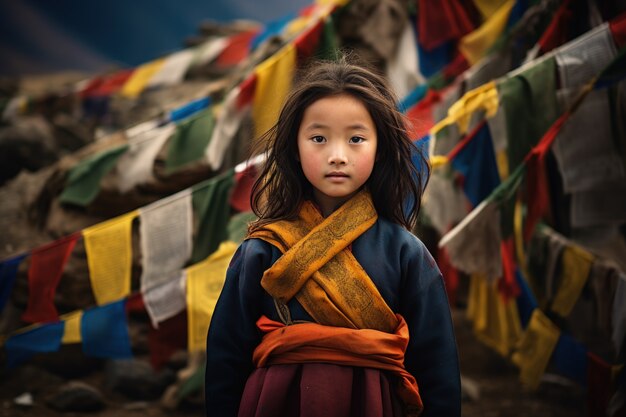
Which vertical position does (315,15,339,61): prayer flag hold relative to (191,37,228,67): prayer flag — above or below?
below

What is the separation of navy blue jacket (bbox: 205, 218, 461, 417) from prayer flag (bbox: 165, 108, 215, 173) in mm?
2243

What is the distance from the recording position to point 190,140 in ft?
11.9

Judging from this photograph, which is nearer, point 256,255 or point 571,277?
point 256,255

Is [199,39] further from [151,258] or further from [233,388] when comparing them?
[233,388]

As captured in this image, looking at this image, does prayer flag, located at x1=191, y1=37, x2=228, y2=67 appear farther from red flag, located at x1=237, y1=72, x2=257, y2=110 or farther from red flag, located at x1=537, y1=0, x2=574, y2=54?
red flag, located at x1=537, y1=0, x2=574, y2=54

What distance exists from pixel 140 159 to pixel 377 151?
2.53 m

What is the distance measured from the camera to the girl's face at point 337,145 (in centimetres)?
142

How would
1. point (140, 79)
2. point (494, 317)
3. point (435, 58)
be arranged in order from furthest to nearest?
point (140, 79) < point (435, 58) < point (494, 317)

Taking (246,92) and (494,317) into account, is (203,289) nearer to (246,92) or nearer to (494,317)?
(246,92)

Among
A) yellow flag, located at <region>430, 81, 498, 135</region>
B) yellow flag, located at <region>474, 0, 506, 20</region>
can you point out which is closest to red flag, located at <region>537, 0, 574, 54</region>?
yellow flag, located at <region>430, 81, 498, 135</region>

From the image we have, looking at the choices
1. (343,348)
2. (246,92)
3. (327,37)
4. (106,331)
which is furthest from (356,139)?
(327,37)

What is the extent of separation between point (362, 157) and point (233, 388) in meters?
0.72

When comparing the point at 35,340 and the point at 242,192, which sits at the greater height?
the point at 242,192

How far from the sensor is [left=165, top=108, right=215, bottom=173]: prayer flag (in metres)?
3.61
